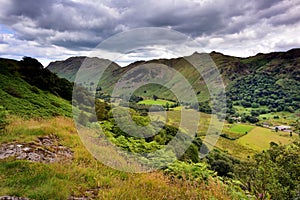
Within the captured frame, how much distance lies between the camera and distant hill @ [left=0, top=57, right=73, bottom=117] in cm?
1603

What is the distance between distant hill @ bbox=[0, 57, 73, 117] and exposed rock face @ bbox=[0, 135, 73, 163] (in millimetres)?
4317

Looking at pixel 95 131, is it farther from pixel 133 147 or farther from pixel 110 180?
pixel 110 180

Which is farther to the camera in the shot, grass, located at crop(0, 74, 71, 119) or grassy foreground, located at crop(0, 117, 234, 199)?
grass, located at crop(0, 74, 71, 119)

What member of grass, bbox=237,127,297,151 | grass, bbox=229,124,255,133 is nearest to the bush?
grass, bbox=237,127,297,151

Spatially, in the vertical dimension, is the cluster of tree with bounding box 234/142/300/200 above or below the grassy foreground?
below

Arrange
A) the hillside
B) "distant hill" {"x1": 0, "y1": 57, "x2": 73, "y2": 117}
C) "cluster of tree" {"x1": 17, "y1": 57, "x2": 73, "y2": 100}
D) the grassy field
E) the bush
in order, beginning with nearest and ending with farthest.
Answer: the hillside < "distant hill" {"x1": 0, "y1": 57, "x2": 73, "y2": 117} < the bush < "cluster of tree" {"x1": 17, "y1": 57, "x2": 73, "y2": 100} < the grassy field

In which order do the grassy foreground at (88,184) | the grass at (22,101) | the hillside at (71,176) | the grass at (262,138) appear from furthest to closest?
1. the grass at (262,138)
2. the grass at (22,101)
3. the hillside at (71,176)
4. the grassy foreground at (88,184)

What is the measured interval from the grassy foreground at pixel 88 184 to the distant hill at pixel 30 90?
22.8 feet

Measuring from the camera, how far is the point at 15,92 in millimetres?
18156

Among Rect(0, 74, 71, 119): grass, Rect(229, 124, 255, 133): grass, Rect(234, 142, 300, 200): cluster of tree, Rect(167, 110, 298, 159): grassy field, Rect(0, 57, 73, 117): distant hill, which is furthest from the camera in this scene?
Rect(229, 124, 255, 133): grass

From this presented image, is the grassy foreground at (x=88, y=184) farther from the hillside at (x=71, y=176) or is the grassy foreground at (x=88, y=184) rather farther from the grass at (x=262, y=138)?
the grass at (x=262, y=138)

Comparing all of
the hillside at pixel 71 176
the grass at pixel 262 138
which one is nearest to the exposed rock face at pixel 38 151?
the hillside at pixel 71 176

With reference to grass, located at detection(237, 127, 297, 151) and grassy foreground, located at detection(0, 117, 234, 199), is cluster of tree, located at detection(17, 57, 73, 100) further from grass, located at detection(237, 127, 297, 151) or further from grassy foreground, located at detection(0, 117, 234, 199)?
grass, located at detection(237, 127, 297, 151)

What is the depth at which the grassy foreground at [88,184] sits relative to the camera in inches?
208
